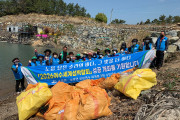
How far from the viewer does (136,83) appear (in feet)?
11.2

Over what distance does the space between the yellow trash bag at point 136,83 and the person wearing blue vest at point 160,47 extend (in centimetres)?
209

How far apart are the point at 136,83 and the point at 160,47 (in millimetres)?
2629

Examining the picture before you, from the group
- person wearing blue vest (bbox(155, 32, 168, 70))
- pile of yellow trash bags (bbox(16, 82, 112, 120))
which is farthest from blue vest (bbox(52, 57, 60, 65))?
person wearing blue vest (bbox(155, 32, 168, 70))

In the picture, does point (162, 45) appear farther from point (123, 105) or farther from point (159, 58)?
point (123, 105)

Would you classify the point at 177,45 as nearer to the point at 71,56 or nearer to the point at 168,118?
the point at 71,56

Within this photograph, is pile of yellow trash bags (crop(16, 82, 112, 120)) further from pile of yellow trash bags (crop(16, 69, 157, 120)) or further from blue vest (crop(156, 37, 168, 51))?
blue vest (crop(156, 37, 168, 51))

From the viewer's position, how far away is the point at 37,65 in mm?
5641

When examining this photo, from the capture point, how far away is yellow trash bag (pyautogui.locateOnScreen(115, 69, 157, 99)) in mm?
3349

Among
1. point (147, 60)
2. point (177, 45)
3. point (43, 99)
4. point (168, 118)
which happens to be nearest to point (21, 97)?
point (43, 99)

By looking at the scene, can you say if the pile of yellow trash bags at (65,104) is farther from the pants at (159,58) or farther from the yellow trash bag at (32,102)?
the pants at (159,58)

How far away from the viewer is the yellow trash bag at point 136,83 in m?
3.35

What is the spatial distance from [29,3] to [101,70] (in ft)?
174

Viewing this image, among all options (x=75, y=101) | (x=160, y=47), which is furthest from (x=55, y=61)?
(x=160, y=47)

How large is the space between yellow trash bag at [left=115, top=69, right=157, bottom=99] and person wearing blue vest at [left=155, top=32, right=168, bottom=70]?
209 cm
